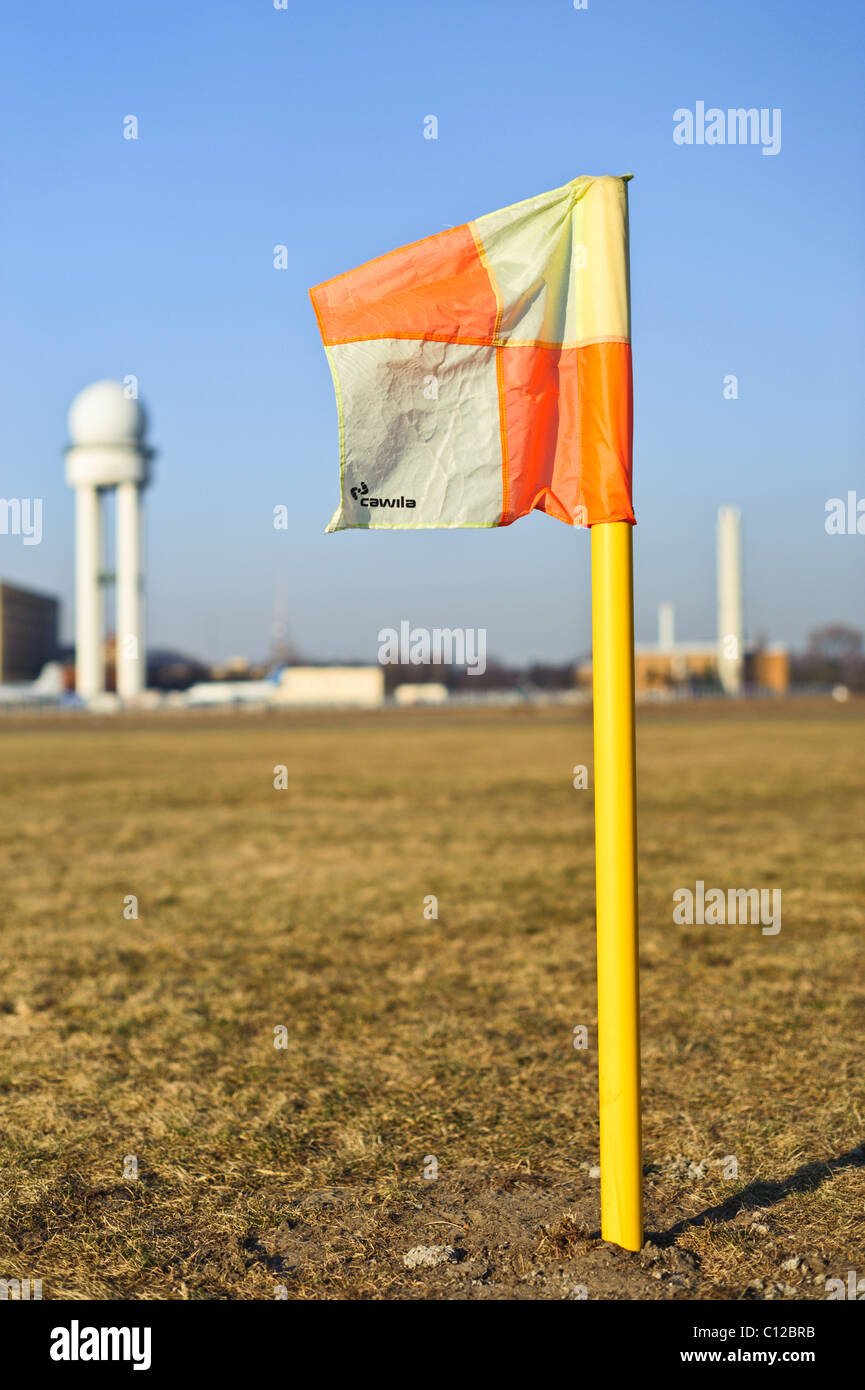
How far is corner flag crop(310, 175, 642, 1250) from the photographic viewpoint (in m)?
3.77

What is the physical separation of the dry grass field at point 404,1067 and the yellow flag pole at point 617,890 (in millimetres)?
323

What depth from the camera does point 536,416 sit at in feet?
12.8

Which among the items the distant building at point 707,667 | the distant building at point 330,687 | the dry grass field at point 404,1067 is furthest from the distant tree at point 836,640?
the dry grass field at point 404,1067

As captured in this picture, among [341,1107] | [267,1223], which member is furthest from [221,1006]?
[267,1223]

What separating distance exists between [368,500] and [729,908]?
7879 millimetres

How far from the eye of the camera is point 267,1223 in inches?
168

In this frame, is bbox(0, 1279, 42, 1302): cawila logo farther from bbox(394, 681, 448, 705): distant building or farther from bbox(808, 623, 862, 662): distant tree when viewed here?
bbox(808, 623, 862, 662): distant tree

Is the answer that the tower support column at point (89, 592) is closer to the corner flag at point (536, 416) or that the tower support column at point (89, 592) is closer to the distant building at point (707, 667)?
the distant building at point (707, 667)

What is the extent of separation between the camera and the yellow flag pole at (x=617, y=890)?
376cm

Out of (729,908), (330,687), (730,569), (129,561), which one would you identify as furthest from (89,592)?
(729,908)
